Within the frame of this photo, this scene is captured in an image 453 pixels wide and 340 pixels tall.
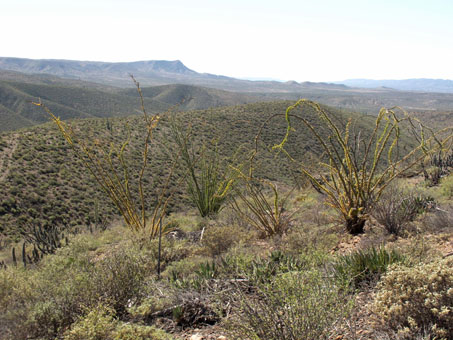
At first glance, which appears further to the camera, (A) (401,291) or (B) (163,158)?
(B) (163,158)

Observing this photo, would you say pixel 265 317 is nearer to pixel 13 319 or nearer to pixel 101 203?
pixel 13 319

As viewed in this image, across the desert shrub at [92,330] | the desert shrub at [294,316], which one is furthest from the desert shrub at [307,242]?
the desert shrub at [92,330]

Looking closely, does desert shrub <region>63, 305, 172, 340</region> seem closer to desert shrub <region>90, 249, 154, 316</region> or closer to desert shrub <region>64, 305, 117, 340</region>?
desert shrub <region>64, 305, 117, 340</region>

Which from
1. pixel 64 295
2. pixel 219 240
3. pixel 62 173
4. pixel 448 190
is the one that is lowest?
pixel 62 173

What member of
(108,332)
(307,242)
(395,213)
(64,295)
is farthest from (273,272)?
(395,213)

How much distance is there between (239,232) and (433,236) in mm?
2934

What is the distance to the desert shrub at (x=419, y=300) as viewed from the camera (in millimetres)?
2342

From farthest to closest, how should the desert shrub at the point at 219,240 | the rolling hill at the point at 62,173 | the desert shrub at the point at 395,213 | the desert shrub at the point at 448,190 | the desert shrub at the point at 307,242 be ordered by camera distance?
the rolling hill at the point at 62,173 < the desert shrub at the point at 448,190 < the desert shrub at the point at 219,240 < the desert shrub at the point at 395,213 < the desert shrub at the point at 307,242

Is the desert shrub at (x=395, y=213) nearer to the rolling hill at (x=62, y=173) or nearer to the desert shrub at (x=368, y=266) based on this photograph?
the desert shrub at (x=368, y=266)

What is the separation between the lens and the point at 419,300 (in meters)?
2.51

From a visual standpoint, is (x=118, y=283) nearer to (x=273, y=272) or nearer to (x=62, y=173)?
(x=273, y=272)

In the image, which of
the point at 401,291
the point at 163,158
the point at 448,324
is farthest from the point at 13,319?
the point at 163,158

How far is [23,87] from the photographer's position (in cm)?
11669

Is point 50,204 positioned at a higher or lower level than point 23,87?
lower
